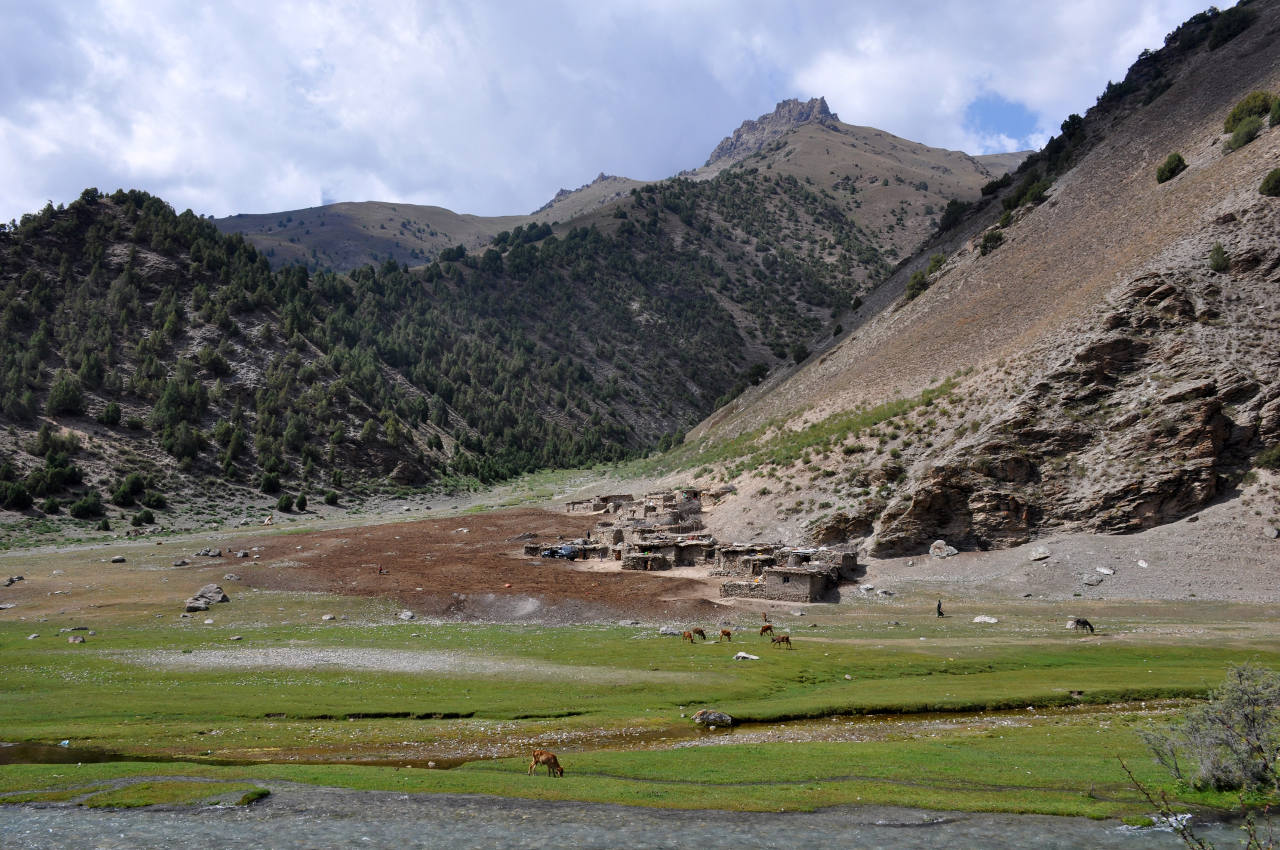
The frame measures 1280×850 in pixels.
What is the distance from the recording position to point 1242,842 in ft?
38.1

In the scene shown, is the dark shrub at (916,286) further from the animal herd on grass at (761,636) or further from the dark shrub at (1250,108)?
the animal herd on grass at (761,636)

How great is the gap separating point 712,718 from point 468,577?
98.9ft

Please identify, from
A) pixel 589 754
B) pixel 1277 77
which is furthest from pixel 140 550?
pixel 1277 77

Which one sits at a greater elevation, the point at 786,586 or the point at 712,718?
the point at 786,586

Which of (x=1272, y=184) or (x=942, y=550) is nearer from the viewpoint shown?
(x=942, y=550)

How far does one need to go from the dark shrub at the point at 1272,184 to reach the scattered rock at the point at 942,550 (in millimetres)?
32474

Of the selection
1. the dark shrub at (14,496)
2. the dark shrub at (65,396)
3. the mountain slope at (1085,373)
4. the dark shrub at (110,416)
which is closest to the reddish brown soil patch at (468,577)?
the mountain slope at (1085,373)

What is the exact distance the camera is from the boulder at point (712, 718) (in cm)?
2159

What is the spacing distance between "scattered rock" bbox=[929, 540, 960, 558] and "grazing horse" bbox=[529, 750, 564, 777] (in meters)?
35.4

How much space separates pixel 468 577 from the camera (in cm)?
4897

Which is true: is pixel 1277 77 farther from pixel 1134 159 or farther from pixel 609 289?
pixel 609 289

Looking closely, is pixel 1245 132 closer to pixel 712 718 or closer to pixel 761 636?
pixel 761 636

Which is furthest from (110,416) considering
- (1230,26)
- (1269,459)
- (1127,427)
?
(1230,26)

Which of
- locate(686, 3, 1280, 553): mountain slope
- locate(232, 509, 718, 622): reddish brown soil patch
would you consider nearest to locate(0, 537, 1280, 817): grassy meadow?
locate(232, 509, 718, 622): reddish brown soil patch
